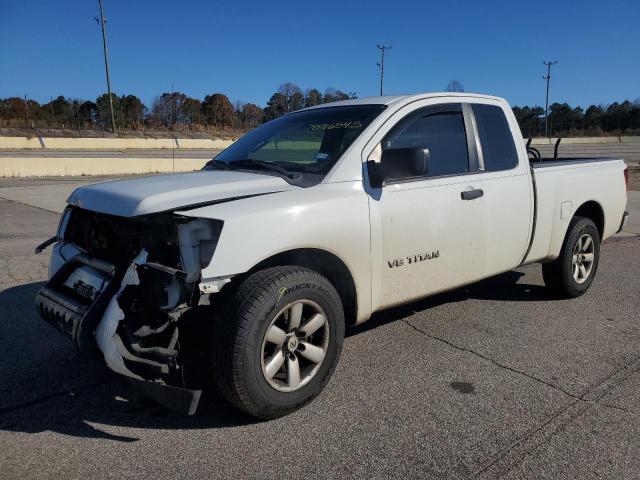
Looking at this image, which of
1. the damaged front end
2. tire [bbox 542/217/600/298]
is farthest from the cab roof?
the damaged front end

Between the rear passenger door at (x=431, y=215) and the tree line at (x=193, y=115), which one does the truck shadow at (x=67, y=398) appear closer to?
the rear passenger door at (x=431, y=215)

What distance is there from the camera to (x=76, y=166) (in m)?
22.8

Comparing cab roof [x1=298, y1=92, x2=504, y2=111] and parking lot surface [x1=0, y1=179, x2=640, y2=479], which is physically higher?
cab roof [x1=298, y1=92, x2=504, y2=111]

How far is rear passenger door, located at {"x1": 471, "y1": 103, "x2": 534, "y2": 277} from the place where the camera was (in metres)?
4.21

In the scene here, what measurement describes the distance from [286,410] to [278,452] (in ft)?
1.05

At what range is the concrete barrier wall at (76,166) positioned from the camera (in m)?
21.4

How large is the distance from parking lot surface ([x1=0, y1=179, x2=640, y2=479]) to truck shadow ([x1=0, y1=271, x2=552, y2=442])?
0.04 feet

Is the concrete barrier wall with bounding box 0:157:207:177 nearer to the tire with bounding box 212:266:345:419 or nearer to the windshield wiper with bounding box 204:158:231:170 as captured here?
the windshield wiper with bounding box 204:158:231:170

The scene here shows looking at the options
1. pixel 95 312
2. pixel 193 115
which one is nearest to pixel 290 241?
pixel 95 312

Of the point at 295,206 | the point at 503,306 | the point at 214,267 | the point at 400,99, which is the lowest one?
the point at 503,306

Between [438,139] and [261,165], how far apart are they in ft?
4.43

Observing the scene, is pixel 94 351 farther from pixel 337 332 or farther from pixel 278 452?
pixel 337 332

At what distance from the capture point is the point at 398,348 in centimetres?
409

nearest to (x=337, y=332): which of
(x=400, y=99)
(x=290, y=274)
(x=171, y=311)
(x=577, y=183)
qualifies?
(x=290, y=274)
